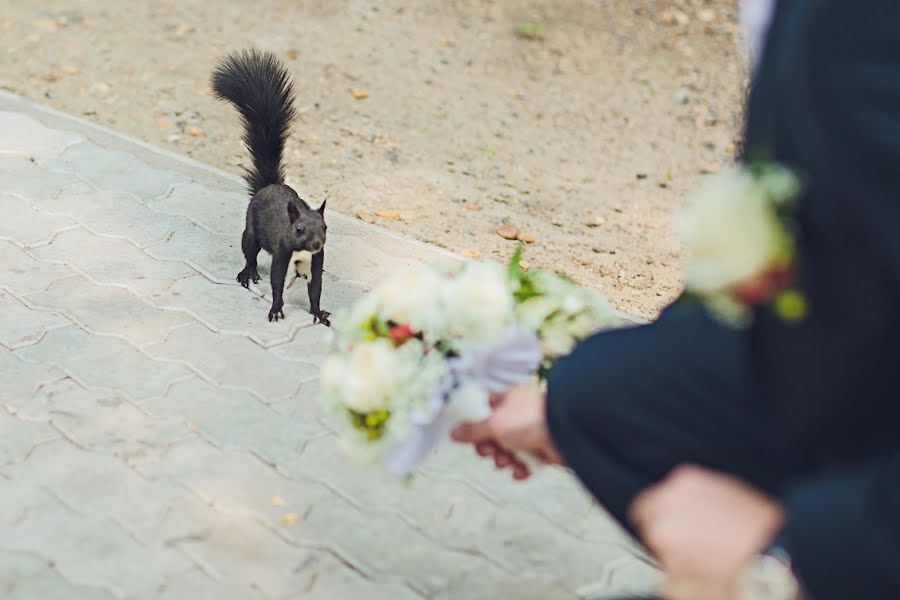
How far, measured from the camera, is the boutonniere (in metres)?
1.43

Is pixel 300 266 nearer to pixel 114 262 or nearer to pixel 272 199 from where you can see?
pixel 272 199

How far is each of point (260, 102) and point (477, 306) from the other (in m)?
2.11

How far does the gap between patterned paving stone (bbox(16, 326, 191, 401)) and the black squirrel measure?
18.8 inches

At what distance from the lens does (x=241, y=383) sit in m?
3.29

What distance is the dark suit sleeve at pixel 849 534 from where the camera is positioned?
4.57 ft

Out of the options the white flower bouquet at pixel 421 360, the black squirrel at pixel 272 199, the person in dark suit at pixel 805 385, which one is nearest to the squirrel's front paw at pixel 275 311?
the black squirrel at pixel 272 199

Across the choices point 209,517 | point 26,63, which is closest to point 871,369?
point 209,517

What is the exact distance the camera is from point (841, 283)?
1.39 metres

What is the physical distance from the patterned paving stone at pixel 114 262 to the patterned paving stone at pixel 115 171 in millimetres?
433

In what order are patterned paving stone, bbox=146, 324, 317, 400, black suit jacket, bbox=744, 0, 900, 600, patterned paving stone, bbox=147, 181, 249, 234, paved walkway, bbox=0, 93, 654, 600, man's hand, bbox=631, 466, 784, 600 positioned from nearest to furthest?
black suit jacket, bbox=744, 0, 900, 600 < man's hand, bbox=631, 466, 784, 600 < paved walkway, bbox=0, 93, 654, 600 < patterned paving stone, bbox=146, 324, 317, 400 < patterned paving stone, bbox=147, 181, 249, 234

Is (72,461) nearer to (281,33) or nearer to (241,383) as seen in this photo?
Answer: (241,383)

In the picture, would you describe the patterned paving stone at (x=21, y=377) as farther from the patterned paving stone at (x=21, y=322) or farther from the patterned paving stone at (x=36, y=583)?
the patterned paving stone at (x=36, y=583)

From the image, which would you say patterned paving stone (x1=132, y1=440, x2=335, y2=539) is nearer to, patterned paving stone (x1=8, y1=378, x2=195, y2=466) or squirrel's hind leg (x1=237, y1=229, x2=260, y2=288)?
patterned paving stone (x1=8, y1=378, x2=195, y2=466)

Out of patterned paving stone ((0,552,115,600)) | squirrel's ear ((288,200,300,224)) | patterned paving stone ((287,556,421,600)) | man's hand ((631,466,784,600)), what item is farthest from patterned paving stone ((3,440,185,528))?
man's hand ((631,466,784,600))
